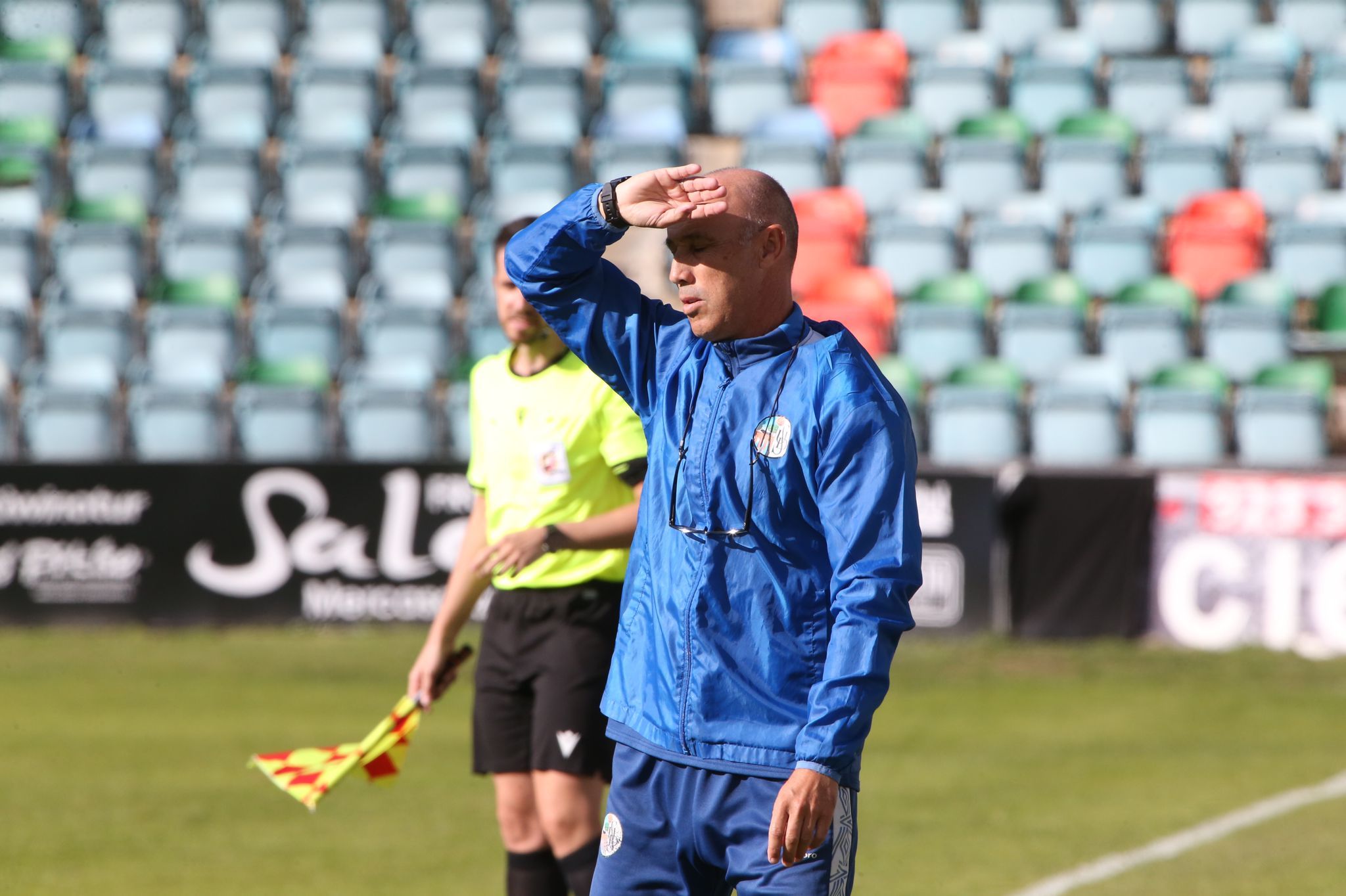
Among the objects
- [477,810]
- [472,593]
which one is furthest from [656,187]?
[477,810]

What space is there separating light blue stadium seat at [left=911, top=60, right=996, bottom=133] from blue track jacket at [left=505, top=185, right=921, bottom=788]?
1538cm

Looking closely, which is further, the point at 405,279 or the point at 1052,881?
the point at 405,279

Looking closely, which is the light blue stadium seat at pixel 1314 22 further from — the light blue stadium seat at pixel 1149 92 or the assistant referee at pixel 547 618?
the assistant referee at pixel 547 618

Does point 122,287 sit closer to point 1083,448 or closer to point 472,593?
point 1083,448

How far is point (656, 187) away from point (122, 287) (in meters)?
13.4

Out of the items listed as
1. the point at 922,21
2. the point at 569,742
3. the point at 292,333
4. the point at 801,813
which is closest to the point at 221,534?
the point at 292,333

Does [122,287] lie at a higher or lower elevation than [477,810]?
higher

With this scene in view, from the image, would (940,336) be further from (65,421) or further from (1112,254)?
(65,421)

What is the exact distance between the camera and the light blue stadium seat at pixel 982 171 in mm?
17281

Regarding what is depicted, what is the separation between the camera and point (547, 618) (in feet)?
17.1

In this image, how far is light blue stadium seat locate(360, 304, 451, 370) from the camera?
597 inches

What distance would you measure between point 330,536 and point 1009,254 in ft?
23.9

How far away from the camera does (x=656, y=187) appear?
342 cm

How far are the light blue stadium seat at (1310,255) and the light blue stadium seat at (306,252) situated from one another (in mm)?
9105
